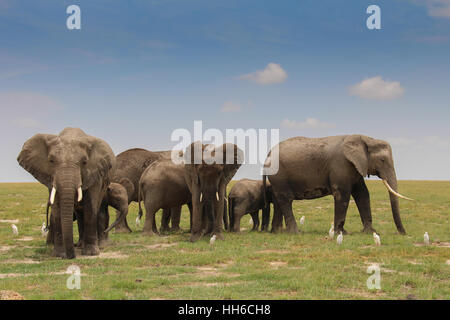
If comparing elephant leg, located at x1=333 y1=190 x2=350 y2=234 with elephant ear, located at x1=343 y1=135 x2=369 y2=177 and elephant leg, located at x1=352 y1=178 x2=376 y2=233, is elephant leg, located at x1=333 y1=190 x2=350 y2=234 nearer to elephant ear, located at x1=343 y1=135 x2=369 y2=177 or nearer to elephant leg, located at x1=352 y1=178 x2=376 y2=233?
elephant leg, located at x1=352 y1=178 x2=376 y2=233

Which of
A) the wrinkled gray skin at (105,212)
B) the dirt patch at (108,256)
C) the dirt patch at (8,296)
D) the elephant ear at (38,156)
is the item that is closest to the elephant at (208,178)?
the wrinkled gray skin at (105,212)

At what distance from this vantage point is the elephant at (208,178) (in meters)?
15.2

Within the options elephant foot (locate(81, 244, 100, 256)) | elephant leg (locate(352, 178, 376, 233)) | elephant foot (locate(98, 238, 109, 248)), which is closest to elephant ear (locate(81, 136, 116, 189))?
elephant foot (locate(81, 244, 100, 256))

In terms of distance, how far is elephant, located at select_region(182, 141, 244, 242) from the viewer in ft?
49.8

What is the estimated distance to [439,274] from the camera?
34.6ft

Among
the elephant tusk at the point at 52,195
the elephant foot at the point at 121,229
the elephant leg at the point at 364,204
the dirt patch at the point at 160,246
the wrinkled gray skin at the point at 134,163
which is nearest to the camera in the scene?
the elephant tusk at the point at 52,195

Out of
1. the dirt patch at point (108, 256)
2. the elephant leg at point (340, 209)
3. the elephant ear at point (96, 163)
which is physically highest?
the elephant ear at point (96, 163)

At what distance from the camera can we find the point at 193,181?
1546 cm

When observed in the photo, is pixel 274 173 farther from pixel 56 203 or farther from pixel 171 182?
pixel 56 203

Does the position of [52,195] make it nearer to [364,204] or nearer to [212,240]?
[212,240]

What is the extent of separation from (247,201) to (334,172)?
3105 millimetres

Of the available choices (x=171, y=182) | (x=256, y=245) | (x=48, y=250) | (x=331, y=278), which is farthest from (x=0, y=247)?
(x=331, y=278)

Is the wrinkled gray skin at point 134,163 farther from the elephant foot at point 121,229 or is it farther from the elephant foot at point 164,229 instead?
the elephant foot at point 121,229

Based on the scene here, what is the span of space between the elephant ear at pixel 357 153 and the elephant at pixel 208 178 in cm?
385
